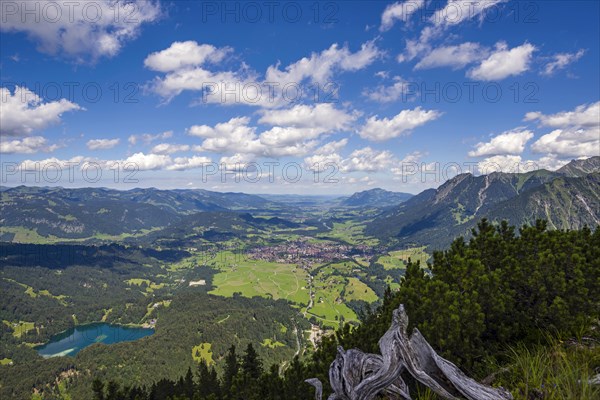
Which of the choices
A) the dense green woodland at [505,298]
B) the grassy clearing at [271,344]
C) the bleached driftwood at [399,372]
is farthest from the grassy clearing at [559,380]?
the grassy clearing at [271,344]

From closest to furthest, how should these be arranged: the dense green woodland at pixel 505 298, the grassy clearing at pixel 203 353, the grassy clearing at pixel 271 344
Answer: the dense green woodland at pixel 505 298 → the grassy clearing at pixel 203 353 → the grassy clearing at pixel 271 344

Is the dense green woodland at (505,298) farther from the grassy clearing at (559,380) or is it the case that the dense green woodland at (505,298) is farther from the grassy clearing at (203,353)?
the grassy clearing at (203,353)

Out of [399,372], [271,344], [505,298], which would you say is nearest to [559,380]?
[399,372]

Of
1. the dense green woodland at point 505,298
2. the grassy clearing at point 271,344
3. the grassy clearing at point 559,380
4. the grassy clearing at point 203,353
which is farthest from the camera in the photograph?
the grassy clearing at point 271,344

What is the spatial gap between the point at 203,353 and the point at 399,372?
190 m

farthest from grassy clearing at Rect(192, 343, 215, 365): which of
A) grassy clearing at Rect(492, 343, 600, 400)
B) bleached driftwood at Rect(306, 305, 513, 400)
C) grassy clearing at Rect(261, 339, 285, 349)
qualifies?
grassy clearing at Rect(492, 343, 600, 400)

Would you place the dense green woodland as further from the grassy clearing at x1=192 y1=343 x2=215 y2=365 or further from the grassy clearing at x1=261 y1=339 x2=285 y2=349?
the grassy clearing at x1=261 y1=339 x2=285 y2=349

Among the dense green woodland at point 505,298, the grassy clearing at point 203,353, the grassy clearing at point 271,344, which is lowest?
the grassy clearing at point 203,353

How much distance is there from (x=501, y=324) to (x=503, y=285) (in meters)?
2.06

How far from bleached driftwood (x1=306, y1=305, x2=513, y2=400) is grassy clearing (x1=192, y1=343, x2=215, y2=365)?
174759 mm

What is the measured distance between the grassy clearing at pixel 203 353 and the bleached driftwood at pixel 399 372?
573 ft

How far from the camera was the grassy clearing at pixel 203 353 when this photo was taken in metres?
162

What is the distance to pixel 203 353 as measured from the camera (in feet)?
557

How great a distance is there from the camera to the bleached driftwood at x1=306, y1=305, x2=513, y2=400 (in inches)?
254
